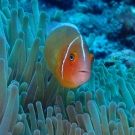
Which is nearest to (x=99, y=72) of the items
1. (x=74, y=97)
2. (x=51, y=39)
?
(x=74, y=97)

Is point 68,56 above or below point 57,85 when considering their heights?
above

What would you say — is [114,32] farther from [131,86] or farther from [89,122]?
[89,122]

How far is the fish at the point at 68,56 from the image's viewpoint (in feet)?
3.52

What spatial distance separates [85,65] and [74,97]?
370 mm

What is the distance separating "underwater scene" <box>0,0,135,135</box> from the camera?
1092mm

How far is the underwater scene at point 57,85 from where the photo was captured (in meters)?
1.09

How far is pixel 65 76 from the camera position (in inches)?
45.4

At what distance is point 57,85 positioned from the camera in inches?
59.2

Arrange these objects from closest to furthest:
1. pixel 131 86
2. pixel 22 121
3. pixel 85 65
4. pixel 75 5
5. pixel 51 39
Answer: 1. pixel 85 65
2. pixel 22 121
3. pixel 51 39
4. pixel 131 86
5. pixel 75 5

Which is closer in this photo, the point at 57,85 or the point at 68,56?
the point at 68,56

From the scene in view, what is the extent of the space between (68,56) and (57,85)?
39 cm

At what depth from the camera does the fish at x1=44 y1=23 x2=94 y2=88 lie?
107 centimetres

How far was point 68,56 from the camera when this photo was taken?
114cm

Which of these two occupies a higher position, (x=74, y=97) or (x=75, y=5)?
(x=75, y=5)
